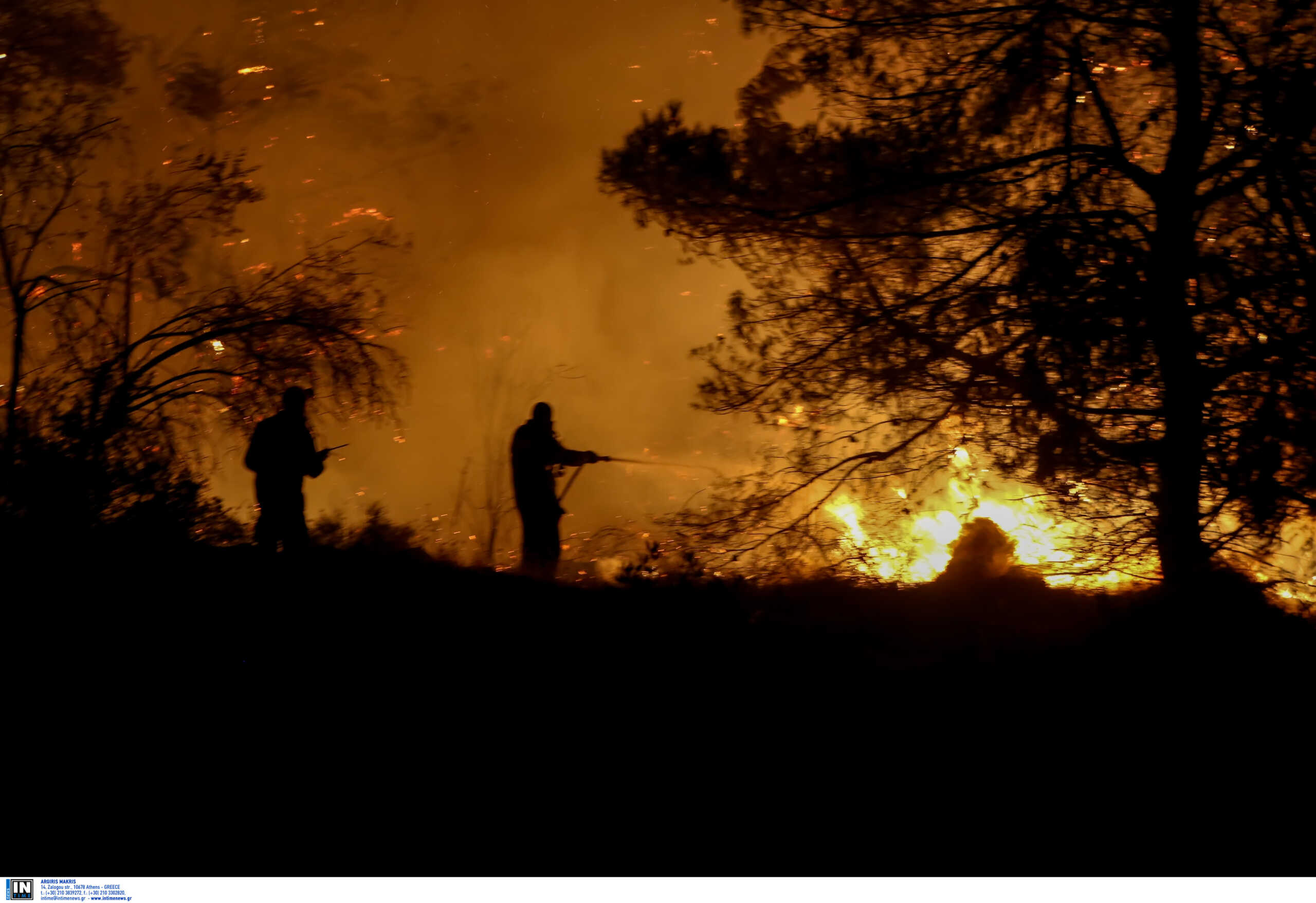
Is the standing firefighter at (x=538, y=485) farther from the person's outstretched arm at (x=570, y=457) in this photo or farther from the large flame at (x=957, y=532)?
the large flame at (x=957, y=532)

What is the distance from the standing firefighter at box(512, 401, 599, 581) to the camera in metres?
6.31

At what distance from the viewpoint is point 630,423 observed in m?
10.4

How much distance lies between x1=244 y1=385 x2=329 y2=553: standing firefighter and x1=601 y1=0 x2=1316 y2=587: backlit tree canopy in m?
2.71

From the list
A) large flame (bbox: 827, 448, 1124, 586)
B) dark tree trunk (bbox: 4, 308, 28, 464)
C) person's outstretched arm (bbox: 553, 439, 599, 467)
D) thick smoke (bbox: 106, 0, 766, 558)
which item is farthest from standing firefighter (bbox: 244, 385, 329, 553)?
large flame (bbox: 827, 448, 1124, 586)

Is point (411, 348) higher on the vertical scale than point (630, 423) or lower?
higher

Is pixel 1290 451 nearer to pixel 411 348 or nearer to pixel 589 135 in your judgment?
pixel 589 135

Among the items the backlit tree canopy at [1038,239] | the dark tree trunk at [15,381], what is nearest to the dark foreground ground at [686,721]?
the backlit tree canopy at [1038,239]

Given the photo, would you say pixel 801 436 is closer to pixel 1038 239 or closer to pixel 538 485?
pixel 1038 239

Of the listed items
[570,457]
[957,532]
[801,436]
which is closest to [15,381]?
[570,457]

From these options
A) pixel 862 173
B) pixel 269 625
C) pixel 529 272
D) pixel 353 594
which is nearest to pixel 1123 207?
pixel 862 173

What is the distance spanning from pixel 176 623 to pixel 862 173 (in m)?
4.63

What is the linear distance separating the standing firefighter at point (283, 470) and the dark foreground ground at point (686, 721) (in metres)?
0.70

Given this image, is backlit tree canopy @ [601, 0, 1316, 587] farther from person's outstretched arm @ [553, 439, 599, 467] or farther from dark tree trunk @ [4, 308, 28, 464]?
dark tree trunk @ [4, 308, 28, 464]

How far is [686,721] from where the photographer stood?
3779 millimetres
